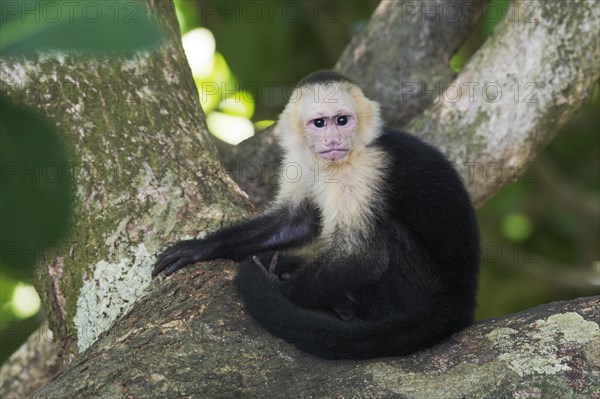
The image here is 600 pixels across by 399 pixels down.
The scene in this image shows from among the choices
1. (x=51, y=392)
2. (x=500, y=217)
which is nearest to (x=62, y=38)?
(x=51, y=392)

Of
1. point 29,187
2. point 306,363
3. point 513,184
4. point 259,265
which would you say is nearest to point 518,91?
point 513,184

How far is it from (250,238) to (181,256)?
39cm

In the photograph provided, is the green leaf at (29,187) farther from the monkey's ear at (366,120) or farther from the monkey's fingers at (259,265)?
the monkey's ear at (366,120)

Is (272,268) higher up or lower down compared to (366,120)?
lower down

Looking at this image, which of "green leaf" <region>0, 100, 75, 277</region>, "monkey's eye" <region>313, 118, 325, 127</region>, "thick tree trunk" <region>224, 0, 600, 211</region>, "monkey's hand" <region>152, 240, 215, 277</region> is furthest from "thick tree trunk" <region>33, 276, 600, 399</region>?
"thick tree trunk" <region>224, 0, 600, 211</region>

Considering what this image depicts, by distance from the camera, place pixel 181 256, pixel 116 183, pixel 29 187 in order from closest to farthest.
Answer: pixel 29 187, pixel 181 256, pixel 116 183

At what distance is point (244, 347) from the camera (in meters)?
1.95

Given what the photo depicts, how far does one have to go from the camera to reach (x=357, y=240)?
8.37 ft

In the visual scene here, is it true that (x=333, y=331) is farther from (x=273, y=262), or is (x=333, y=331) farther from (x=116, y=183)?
(x=116, y=183)

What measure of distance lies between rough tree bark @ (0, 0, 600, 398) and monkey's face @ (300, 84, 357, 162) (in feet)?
1.26

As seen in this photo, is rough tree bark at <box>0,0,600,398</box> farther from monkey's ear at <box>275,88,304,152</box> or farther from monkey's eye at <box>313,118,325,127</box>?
monkey's eye at <box>313,118,325,127</box>

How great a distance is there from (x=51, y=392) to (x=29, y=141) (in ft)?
4.80

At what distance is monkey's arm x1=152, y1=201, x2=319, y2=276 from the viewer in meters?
2.46

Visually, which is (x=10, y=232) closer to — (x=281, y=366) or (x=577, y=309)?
(x=281, y=366)
